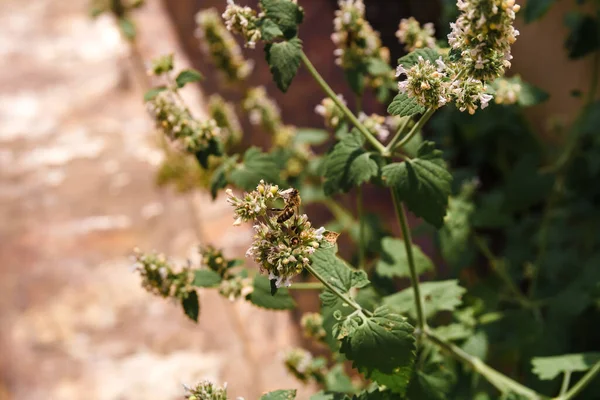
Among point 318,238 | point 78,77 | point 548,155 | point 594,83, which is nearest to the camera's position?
point 318,238

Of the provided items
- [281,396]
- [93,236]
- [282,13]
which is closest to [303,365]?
[281,396]

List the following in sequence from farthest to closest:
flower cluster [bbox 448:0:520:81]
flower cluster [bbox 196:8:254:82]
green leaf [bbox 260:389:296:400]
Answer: flower cluster [bbox 196:8:254:82] → green leaf [bbox 260:389:296:400] → flower cluster [bbox 448:0:520:81]

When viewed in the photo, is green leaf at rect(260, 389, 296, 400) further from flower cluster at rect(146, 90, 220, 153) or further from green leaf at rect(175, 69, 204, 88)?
green leaf at rect(175, 69, 204, 88)

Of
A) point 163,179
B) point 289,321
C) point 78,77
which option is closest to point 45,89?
point 78,77

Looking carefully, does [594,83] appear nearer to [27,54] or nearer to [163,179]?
[163,179]

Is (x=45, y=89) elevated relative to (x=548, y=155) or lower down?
elevated

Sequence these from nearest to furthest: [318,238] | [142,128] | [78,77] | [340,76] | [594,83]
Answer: [318,238] < [594,83] < [340,76] < [142,128] < [78,77]

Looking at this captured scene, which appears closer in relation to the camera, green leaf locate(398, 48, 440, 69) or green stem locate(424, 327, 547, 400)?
green leaf locate(398, 48, 440, 69)

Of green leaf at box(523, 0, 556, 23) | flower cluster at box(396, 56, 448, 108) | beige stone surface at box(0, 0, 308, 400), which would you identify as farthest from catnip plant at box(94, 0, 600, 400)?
beige stone surface at box(0, 0, 308, 400)
